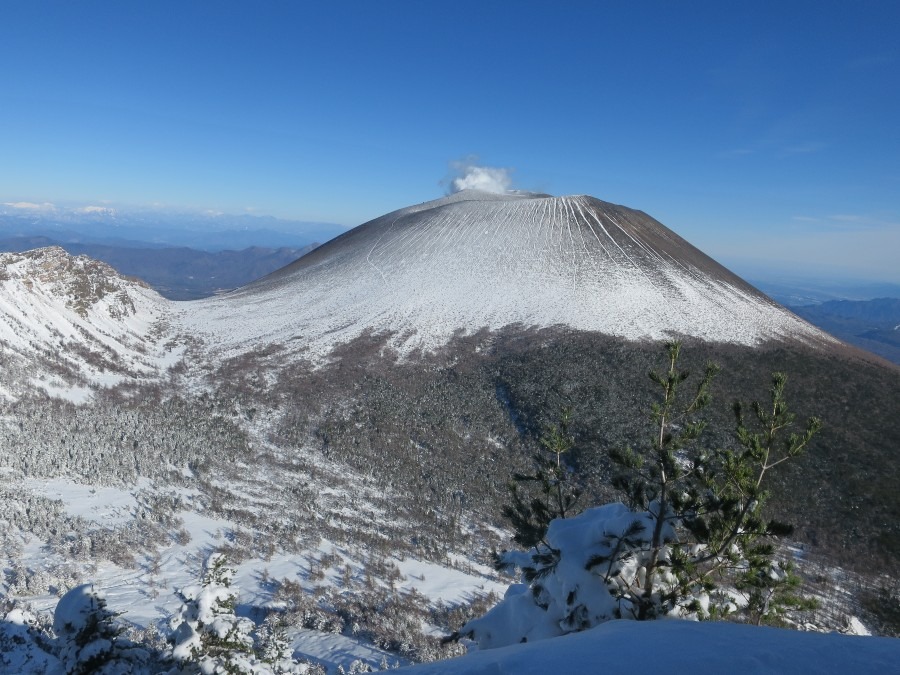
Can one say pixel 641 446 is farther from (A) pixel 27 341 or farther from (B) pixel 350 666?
(A) pixel 27 341

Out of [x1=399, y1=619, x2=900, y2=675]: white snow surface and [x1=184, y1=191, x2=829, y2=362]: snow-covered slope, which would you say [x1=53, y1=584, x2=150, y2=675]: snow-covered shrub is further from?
[x1=184, y1=191, x2=829, y2=362]: snow-covered slope

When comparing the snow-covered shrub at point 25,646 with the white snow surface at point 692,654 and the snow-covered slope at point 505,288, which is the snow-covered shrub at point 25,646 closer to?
the white snow surface at point 692,654

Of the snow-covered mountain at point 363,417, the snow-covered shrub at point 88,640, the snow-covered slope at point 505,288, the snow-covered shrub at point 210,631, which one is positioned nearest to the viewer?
the snow-covered shrub at point 88,640

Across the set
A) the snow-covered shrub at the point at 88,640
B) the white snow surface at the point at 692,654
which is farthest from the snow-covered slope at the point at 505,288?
the white snow surface at the point at 692,654

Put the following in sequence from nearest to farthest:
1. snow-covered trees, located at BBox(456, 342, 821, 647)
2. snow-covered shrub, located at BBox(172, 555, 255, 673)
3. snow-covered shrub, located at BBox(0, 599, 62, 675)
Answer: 1. snow-covered trees, located at BBox(456, 342, 821, 647)
2. snow-covered shrub, located at BBox(172, 555, 255, 673)
3. snow-covered shrub, located at BBox(0, 599, 62, 675)

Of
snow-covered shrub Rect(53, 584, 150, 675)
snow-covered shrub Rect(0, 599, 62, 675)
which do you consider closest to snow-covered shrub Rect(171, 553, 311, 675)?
snow-covered shrub Rect(53, 584, 150, 675)

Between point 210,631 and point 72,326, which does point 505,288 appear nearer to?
point 72,326

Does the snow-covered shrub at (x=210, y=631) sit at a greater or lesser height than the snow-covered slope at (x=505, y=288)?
lesser
